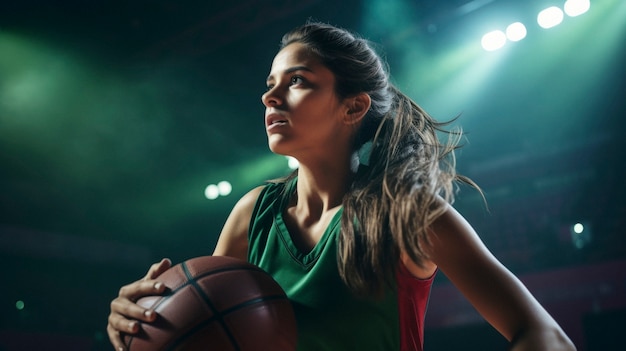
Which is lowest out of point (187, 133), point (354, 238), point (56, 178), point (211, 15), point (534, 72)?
point (354, 238)

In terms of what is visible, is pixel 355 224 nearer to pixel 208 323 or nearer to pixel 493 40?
pixel 208 323

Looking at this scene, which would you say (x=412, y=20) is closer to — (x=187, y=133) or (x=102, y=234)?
(x=187, y=133)

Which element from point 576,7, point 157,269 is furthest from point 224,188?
point 157,269

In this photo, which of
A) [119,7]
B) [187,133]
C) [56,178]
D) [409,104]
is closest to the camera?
[409,104]

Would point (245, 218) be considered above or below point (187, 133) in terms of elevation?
below

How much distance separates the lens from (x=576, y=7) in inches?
209

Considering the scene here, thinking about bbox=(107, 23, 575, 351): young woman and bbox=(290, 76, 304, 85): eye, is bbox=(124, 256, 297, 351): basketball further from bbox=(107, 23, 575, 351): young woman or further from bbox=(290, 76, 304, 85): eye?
bbox=(290, 76, 304, 85): eye

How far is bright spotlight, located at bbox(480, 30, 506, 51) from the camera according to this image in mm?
5879

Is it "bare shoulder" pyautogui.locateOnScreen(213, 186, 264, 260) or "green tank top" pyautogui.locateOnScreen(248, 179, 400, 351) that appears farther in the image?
"bare shoulder" pyautogui.locateOnScreen(213, 186, 264, 260)

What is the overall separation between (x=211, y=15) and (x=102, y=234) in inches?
210

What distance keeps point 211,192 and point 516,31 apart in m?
4.74

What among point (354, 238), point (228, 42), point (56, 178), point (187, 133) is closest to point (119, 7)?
point (228, 42)

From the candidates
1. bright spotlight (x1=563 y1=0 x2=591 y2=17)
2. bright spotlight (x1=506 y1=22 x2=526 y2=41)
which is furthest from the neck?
bright spotlight (x1=506 y1=22 x2=526 y2=41)

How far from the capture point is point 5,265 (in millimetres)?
8547
